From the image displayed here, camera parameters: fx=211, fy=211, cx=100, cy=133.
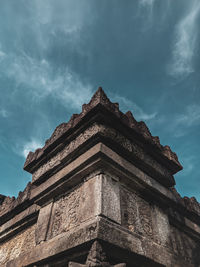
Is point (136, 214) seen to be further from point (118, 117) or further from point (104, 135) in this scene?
point (118, 117)

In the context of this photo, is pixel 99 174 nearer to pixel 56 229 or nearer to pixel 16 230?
pixel 56 229

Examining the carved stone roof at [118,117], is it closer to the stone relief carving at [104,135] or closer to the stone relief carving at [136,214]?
the stone relief carving at [104,135]

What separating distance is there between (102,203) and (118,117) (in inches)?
51.9

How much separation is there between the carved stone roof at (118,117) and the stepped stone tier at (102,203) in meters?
0.02

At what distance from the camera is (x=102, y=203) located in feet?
7.42

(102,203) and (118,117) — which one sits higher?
(118,117)

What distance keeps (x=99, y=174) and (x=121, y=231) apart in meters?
0.67

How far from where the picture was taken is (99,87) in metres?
3.24

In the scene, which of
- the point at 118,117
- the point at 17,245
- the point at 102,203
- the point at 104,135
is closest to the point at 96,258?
the point at 102,203

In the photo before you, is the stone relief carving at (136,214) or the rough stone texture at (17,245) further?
the rough stone texture at (17,245)

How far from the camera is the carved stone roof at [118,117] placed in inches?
122

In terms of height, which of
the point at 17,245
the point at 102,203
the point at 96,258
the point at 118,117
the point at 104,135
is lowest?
the point at 96,258

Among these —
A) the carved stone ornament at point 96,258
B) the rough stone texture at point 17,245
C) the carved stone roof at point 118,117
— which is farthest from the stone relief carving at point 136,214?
the rough stone texture at point 17,245

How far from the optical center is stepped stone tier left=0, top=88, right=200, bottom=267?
2.18m
